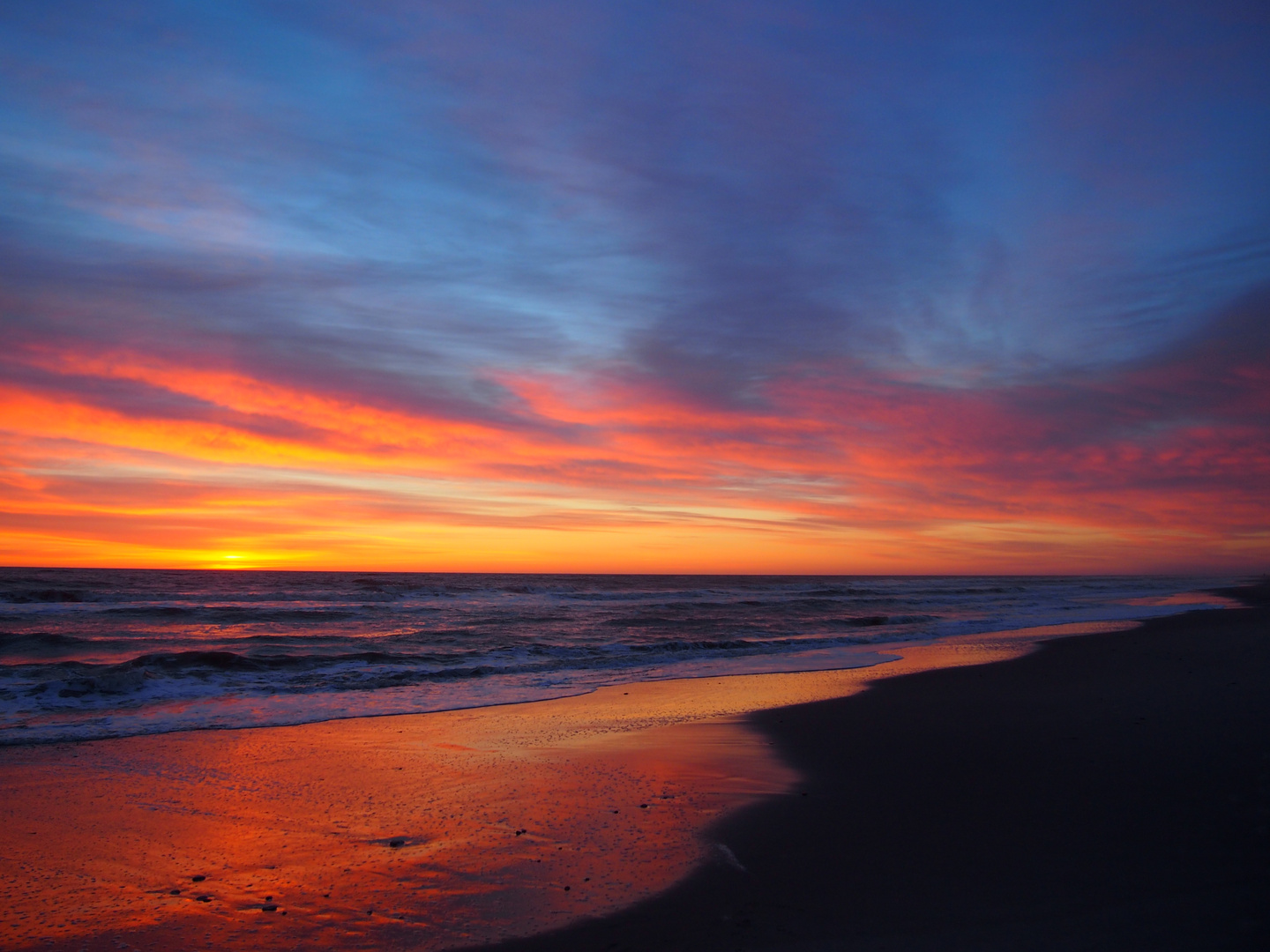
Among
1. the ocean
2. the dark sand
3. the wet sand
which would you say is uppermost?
the dark sand

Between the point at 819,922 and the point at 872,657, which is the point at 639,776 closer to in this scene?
Result: the point at 819,922

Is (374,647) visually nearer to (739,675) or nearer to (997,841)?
(739,675)

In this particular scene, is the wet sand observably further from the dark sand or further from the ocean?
the ocean

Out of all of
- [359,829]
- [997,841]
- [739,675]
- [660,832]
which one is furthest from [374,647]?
[997,841]

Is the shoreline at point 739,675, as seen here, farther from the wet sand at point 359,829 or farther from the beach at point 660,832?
the beach at point 660,832

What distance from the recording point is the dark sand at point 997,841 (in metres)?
4.35

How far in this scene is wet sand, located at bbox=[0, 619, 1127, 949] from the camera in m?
4.76

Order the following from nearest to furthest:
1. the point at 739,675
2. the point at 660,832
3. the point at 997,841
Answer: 1. the point at 997,841
2. the point at 660,832
3. the point at 739,675

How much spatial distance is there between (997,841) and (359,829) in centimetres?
541

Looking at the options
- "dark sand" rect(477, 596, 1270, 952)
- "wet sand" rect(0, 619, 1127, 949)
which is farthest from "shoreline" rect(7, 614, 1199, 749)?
"dark sand" rect(477, 596, 1270, 952)

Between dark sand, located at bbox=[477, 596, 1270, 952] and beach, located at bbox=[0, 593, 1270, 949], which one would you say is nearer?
dark sand, located at bbox=[477, 596, 1270, 952]

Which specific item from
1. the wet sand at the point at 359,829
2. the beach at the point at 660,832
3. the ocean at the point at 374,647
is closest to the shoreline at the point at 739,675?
the ocean at the point at 374,647

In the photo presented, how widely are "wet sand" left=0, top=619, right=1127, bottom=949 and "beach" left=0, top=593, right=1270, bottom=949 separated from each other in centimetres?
3

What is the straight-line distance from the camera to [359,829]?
637 centimetres
